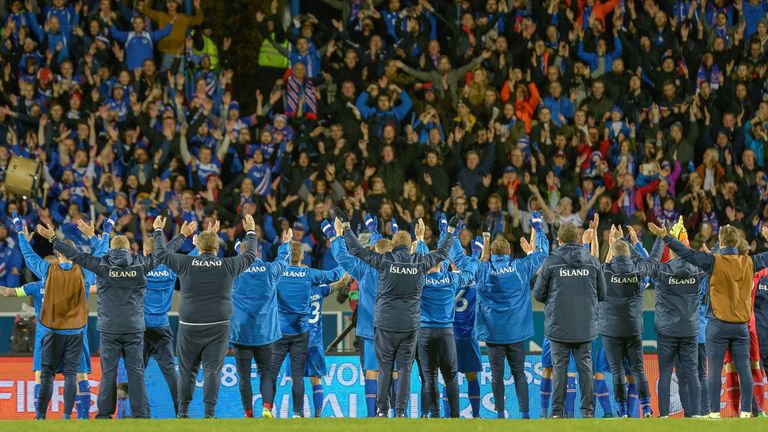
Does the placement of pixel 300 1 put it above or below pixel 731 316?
above

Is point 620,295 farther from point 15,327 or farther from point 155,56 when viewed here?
point 155,56

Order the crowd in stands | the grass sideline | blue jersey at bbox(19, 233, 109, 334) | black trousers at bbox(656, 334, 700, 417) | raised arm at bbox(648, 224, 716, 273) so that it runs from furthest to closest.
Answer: the crowd in stands < blue jersey at bbox(19, 233, 109, 334) < black trousers at bbox(656, 334, 700, 417) < raised arm at bbox(648, 224, 716, 273) < the grass sideline

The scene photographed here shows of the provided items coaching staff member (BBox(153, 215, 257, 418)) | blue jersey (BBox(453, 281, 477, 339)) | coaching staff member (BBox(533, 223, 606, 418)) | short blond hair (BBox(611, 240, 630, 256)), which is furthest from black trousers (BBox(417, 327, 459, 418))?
coaching staff member (BBox(153, 215, 257, 418))

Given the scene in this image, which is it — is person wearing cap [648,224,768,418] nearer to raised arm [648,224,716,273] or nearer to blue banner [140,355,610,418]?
raised arm [648,224,716,273]

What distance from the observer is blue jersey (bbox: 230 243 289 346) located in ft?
46.1

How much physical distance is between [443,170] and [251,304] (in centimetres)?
756

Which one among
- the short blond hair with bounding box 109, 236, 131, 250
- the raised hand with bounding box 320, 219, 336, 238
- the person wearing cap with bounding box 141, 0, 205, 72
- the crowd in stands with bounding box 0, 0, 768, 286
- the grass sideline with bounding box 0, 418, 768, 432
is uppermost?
the person wearing cap with bounding box 141, 0, 205, 72

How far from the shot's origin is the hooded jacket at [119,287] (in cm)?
1356

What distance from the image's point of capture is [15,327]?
666 inches

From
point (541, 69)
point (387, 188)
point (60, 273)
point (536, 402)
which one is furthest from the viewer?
point (541, 69)

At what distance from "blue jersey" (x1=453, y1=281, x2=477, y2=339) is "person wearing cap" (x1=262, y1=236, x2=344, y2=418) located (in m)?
1.33

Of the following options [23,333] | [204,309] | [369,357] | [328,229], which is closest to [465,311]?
[369,357]

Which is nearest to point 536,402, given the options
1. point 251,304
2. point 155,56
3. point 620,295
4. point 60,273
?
point 620,295

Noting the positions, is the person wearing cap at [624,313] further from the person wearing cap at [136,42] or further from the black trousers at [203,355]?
the person wearing cap at [136,42]
